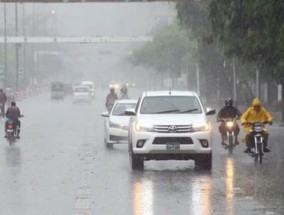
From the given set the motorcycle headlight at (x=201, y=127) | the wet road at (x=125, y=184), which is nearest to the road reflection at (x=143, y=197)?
the wet road at (x=125, y=184)

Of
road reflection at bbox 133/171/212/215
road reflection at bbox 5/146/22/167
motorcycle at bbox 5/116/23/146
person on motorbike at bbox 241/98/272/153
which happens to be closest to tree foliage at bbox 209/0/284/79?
person on motorbike at bbox 241/98/272/153

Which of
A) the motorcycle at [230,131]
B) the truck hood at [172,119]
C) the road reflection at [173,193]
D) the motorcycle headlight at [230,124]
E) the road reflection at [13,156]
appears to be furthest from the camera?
the motorcycle headlight at [230,124]

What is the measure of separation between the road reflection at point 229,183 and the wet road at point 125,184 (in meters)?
0.02

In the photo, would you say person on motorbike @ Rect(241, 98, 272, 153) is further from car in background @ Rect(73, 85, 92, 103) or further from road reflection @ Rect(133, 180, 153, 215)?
car in background @ Rect(73, 85, 92, 103)

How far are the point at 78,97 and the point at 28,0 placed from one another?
164 ft

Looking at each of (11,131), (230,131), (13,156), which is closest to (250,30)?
(11,131)

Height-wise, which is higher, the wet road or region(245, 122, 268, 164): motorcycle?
region(245, 122, 268, 164): motorcycle

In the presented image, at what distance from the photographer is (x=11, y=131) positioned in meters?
31.3

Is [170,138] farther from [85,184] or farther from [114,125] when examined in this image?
[114,125]

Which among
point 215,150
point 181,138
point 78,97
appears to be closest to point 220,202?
point 181,138

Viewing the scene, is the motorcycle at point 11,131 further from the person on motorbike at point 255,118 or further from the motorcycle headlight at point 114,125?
the person on motorbike at point 255,118

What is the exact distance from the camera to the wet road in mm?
14922

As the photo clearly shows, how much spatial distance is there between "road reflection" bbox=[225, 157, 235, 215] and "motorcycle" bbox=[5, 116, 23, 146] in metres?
8.49

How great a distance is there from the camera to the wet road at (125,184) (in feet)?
49.0
